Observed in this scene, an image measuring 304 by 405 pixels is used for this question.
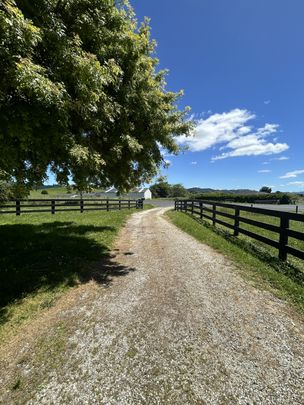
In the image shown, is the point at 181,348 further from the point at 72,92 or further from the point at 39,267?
the point at 72,92

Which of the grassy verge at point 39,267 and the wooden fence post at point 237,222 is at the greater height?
the wooden fence post at point 237,222

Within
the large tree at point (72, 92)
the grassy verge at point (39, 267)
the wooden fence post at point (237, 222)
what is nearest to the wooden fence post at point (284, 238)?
the wooden fence post at point (237, 222)

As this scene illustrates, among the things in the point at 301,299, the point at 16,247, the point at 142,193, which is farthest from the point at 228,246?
the point at 142,193

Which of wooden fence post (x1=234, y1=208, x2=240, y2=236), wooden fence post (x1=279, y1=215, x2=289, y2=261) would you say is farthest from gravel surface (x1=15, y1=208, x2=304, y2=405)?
wooden fence post (x1=234, y1=208, x2=240, y2=236)

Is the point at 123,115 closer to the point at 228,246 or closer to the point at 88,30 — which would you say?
the point at 88,30

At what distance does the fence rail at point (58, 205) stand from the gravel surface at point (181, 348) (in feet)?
41.4

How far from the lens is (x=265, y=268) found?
6.36 metres

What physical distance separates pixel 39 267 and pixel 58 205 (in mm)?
12841

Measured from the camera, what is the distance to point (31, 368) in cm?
310

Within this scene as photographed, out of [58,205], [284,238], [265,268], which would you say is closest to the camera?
[265,268]

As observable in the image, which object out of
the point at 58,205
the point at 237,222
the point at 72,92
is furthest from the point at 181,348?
the point at 58,205

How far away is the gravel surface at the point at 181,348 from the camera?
8.65ft

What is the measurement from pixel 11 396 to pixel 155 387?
5.29 ft

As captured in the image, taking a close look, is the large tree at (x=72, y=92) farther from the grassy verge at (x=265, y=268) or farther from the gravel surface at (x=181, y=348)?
the grassy verge at (x=265, y=268)
